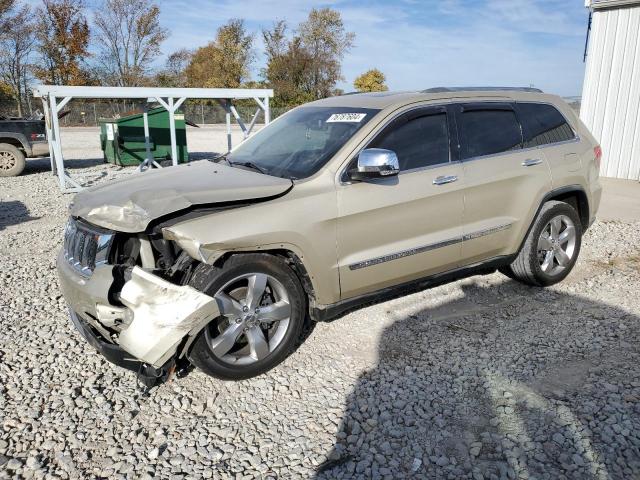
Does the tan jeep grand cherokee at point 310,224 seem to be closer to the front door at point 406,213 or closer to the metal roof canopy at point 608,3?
the front door at point 406,213

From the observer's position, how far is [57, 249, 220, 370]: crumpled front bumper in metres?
2.96

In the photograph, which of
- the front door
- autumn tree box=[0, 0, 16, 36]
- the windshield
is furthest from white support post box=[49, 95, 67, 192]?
autumn tree box=[0, 0, 16, 36]

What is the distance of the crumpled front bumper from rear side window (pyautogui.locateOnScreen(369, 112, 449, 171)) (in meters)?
1.75

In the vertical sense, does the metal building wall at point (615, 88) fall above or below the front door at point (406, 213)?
above

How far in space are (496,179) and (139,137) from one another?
1249 cm

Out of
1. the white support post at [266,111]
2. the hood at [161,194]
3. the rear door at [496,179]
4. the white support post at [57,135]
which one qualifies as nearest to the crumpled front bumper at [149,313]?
the hood at [161,194]

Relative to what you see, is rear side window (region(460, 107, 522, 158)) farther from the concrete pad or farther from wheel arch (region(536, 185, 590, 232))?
the concrete pad

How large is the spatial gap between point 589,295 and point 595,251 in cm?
176

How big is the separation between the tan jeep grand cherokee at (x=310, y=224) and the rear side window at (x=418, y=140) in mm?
11

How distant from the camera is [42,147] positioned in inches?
527

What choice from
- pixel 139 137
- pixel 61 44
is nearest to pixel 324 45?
pixel 61 44

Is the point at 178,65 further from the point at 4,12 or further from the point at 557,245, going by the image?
the point at 557,245

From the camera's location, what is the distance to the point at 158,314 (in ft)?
9.75

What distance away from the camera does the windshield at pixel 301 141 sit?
3811mm
